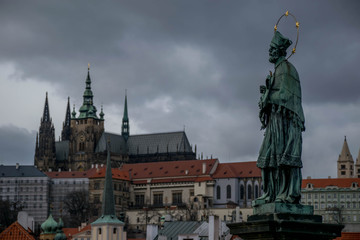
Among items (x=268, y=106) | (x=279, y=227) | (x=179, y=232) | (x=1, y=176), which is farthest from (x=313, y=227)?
(x=1, y=176)

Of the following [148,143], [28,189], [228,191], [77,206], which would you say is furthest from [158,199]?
[148,143]

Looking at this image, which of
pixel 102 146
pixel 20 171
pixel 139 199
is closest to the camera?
pixel 139 199

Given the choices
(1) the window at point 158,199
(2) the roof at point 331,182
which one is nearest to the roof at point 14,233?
(1) the window at point 158,199

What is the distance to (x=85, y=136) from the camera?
172875 millimetres

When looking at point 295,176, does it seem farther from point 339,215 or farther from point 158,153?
point 158,153

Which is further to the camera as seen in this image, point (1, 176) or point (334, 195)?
point (1, 176)

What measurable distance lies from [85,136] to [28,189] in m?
19.3

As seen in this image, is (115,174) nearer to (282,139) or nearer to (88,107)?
(88,107)

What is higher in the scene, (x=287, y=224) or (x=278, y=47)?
(x=278, y=47)

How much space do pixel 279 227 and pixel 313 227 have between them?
481 millimetres

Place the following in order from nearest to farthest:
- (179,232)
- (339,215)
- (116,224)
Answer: (179,232), (116,224), (339,215)

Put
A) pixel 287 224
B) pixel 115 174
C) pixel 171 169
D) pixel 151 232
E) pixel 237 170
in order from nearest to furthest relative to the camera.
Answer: pixel 287 224 < pixel 151 232 < pixel 237 170 < pixel 115 174 < pixel 171 169

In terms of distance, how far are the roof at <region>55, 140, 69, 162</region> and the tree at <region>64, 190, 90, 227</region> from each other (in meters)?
31.0

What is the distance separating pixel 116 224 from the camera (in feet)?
232
